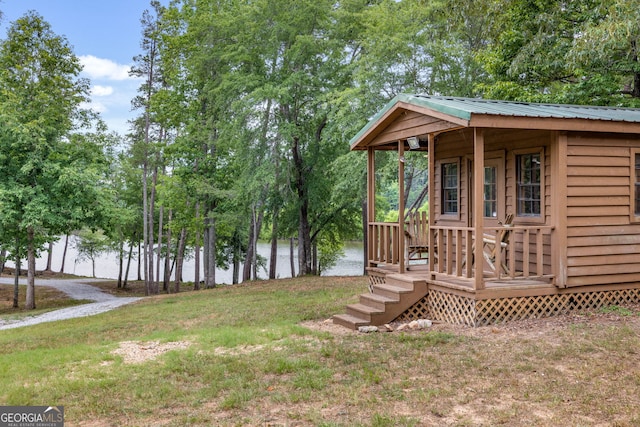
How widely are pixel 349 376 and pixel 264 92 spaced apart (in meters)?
14.2

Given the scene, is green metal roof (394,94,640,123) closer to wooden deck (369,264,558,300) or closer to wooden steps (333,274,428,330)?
wooden deck (369,264,558,300)

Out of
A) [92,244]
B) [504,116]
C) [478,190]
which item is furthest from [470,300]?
[92,244]

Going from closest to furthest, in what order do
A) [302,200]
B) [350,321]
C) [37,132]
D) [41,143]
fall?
[350,321] → [41,143] → [37,132] → [302,200]

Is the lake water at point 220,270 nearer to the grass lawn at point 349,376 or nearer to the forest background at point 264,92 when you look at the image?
the forest background at point 264,92

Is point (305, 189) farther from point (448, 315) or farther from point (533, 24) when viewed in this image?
point (448, 315)

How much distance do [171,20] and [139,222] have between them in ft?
38.7

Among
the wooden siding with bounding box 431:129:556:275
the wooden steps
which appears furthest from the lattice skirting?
the wooden siding with bounding box 431:129:556:275

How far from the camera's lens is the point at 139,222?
1169 inches

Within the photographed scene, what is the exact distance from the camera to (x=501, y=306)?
24.1 feet

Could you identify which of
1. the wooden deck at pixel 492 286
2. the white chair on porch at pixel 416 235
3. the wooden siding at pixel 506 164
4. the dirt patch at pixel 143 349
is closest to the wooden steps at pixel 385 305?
the wooden deck at pixel 492 286

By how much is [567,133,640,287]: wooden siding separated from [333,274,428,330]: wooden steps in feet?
7.33

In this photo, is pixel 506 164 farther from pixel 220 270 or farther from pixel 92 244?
pixel 220 270

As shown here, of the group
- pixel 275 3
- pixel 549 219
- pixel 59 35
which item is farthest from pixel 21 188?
pixel 549 219

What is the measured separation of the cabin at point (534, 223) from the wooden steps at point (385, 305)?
0.02 metres
